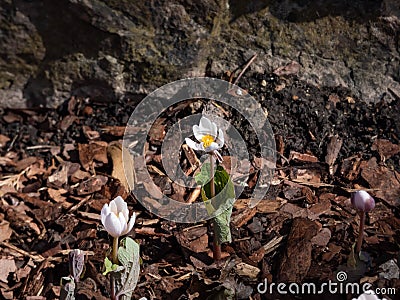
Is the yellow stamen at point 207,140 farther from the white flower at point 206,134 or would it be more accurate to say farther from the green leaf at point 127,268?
the green leaf at point 127,268

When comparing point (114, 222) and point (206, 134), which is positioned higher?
point (206, 134)

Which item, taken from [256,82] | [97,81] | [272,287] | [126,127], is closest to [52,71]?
[97,81]

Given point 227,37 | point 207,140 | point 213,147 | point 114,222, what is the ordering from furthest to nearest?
point 227,37, point 207,140, point 213,147, point 114,222

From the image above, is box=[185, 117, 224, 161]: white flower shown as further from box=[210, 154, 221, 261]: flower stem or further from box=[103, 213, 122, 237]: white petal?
box=[103, 213, 122, 237]: white petal

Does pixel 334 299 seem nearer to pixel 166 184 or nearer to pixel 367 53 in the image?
pixel 166 184

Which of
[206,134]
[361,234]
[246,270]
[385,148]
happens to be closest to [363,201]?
[361,234]

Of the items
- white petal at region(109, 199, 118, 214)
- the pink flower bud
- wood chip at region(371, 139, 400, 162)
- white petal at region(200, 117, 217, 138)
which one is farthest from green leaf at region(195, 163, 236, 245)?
wood chip at region(371, 139, 400, 162)

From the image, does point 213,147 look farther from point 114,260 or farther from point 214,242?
point 114,260
